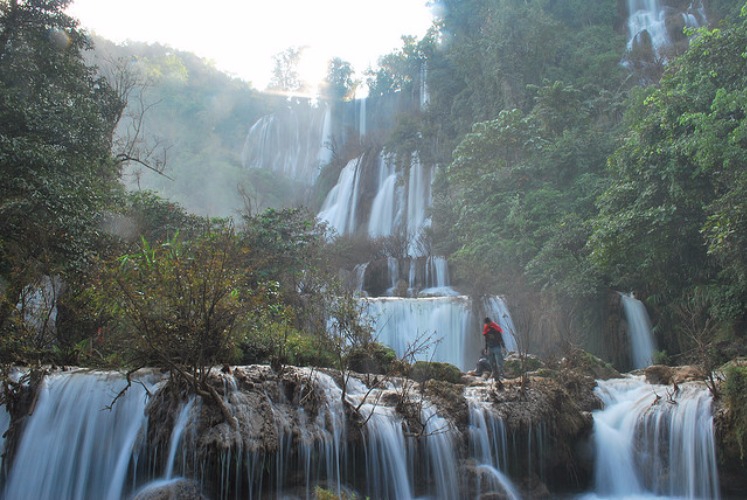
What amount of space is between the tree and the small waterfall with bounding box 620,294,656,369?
16.0 metres

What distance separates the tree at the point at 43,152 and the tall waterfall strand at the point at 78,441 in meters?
1.82

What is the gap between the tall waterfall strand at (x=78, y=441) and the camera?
8391 millimetres

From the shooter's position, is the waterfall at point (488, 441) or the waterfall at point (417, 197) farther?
the waterfall at point (417, 197)

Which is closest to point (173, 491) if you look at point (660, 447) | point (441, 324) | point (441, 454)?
point (441, 454)

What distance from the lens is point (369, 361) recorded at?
12.5 m

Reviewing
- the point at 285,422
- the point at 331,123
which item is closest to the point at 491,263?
the point at 285,422

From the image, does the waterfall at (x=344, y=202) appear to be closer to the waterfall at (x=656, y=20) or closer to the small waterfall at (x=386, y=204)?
the small waterfall at (x=386, y=204)

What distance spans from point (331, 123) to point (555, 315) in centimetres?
3848

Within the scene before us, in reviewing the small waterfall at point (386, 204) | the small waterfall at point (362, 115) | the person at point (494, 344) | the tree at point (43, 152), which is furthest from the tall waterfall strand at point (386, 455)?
the small waterfall at point (362, 115)

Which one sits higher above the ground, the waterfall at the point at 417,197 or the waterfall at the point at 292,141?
the waterfall at the point at 292,141

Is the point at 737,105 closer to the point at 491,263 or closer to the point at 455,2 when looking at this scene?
the point at 491,263

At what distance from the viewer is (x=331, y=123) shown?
173ft

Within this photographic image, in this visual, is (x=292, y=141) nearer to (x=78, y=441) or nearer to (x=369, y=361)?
(x=369, y=361)

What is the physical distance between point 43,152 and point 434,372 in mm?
9936
